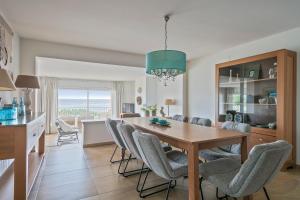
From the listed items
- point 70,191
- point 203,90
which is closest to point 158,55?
point 70,191

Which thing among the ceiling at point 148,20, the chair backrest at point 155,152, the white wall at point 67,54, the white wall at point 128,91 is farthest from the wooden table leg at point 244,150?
the white wall at point 128,91

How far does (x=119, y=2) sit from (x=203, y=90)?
3313 mm

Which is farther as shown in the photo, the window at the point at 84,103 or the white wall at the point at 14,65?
the window at the point at 84,103

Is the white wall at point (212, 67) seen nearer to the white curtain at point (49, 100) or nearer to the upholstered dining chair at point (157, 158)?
the upholstered dining chair at point (157, 158)

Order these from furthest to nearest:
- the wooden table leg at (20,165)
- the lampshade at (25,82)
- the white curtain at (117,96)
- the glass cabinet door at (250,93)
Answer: the white curtain at (117,96) < the glass cabinet door at (250,93) < the lampshade at (25,82) < the wooden table leg at (20,165)

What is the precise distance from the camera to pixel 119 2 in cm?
218

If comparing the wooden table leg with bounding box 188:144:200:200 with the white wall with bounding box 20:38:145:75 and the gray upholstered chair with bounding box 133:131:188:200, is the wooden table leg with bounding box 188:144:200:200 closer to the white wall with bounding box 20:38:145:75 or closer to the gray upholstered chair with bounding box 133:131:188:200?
the gray upholstered chair with bounding box 133:131:188:200

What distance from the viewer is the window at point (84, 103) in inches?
309

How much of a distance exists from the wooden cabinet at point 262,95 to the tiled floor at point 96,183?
2.37 ft

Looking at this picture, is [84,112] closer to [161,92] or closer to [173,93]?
[161,92]

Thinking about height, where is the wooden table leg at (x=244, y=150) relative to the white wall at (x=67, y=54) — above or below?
below

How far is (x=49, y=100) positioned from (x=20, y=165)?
19.9 feet

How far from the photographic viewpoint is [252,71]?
348 cm

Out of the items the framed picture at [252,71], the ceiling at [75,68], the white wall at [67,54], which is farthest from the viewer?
the ceiling at [75,68]
